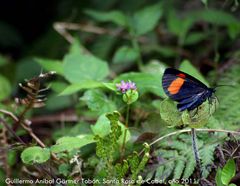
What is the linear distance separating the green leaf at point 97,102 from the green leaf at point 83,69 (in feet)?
0.72

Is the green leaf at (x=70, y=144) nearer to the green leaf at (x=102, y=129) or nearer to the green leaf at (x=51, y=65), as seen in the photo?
the green leaf at (x=102, y=129)

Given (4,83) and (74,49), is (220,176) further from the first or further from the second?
(4,83)

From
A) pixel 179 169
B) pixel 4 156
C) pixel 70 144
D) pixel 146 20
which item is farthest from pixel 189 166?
pixel 146 20

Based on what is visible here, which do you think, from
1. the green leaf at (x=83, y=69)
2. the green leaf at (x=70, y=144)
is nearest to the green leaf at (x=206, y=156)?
the green leaf at (x=70, y=144)

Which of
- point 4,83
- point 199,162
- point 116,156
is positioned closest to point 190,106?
point 199,162

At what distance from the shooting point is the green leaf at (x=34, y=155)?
155 centimetres

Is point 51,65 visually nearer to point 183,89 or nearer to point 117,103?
point 117,103

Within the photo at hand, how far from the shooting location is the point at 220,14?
270 centimetres

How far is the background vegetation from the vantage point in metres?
1.60

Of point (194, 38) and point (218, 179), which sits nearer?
point (218, 179)

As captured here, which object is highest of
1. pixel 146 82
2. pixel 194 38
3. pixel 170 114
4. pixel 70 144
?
pixel 194 38

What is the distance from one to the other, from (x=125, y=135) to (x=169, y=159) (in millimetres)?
192

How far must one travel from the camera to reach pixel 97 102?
6.20 feet

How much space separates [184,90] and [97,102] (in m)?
0.47
